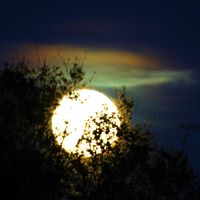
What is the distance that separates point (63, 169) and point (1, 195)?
22.6 ft

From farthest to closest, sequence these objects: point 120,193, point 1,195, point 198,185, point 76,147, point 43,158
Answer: point 198,185 < point 120,193 < point 76,147 < point 43,158 < point 1,195

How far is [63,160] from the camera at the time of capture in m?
41.3

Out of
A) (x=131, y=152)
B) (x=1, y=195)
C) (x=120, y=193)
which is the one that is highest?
(x=131, y=152)

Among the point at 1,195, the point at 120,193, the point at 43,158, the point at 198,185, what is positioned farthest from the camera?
the point at 198,185

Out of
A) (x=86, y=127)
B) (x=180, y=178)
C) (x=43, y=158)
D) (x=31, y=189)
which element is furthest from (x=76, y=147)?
(x=180, y=178)

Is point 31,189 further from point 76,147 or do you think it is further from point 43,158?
point 76,147

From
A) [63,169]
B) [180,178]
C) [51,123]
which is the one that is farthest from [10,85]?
[180,178]

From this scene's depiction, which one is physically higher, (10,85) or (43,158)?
(10,85)

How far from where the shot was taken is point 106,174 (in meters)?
44.4

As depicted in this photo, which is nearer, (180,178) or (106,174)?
(106,174)

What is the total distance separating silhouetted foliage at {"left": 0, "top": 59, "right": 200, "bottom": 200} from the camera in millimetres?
35800

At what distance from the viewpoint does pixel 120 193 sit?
45.5 meters

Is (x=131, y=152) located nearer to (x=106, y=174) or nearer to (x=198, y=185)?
(x=106, y=174)

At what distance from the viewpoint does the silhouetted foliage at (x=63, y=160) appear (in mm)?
35800
